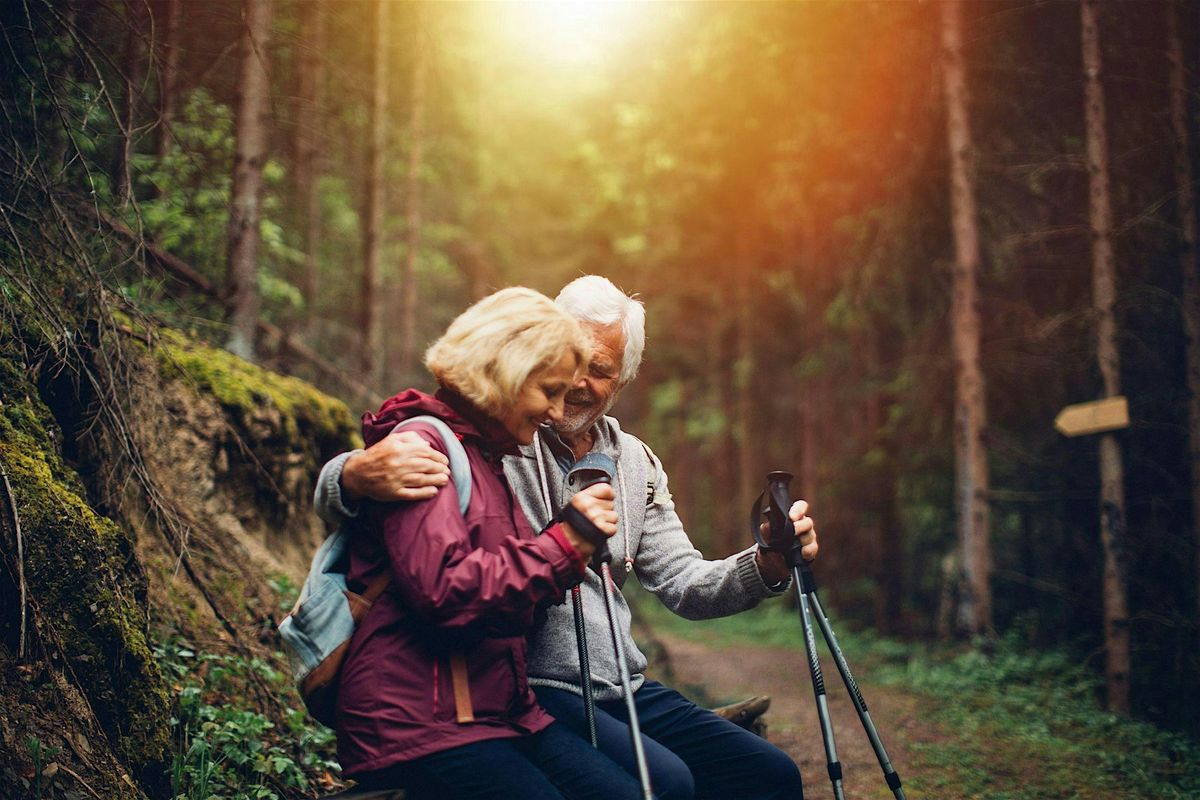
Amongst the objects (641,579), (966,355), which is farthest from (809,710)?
(641,579)

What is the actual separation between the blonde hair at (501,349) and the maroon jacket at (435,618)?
0.59ft

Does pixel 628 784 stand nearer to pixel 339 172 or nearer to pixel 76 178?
pixel 76 178

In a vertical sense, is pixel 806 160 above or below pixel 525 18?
below

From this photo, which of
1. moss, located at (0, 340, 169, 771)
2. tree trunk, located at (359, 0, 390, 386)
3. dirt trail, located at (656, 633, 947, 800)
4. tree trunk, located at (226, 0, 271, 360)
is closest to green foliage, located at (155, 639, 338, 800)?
moss, located at (0, 340, 169, 771)

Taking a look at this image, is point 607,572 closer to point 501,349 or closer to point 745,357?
point 501,349

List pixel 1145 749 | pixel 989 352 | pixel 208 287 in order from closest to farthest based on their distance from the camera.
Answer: pixel 1145 749 < pixel 208 287 < pixel 989 352

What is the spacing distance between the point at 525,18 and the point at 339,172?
4.37 meters

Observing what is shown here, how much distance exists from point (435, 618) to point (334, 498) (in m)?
0.46

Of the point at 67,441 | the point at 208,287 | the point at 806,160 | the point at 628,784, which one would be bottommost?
the point at 628,784

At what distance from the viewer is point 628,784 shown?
8.27ft

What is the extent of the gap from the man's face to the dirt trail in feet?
11.4

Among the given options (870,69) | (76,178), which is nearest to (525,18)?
(870,69)

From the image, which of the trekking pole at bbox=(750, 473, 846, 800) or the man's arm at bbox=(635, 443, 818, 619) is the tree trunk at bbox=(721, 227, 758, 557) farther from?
the trekking pole at bbox=(750, 473, 846, 800)

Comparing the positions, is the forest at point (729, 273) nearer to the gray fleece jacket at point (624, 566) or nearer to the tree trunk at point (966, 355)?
the tree trunk at point (966, 355)
